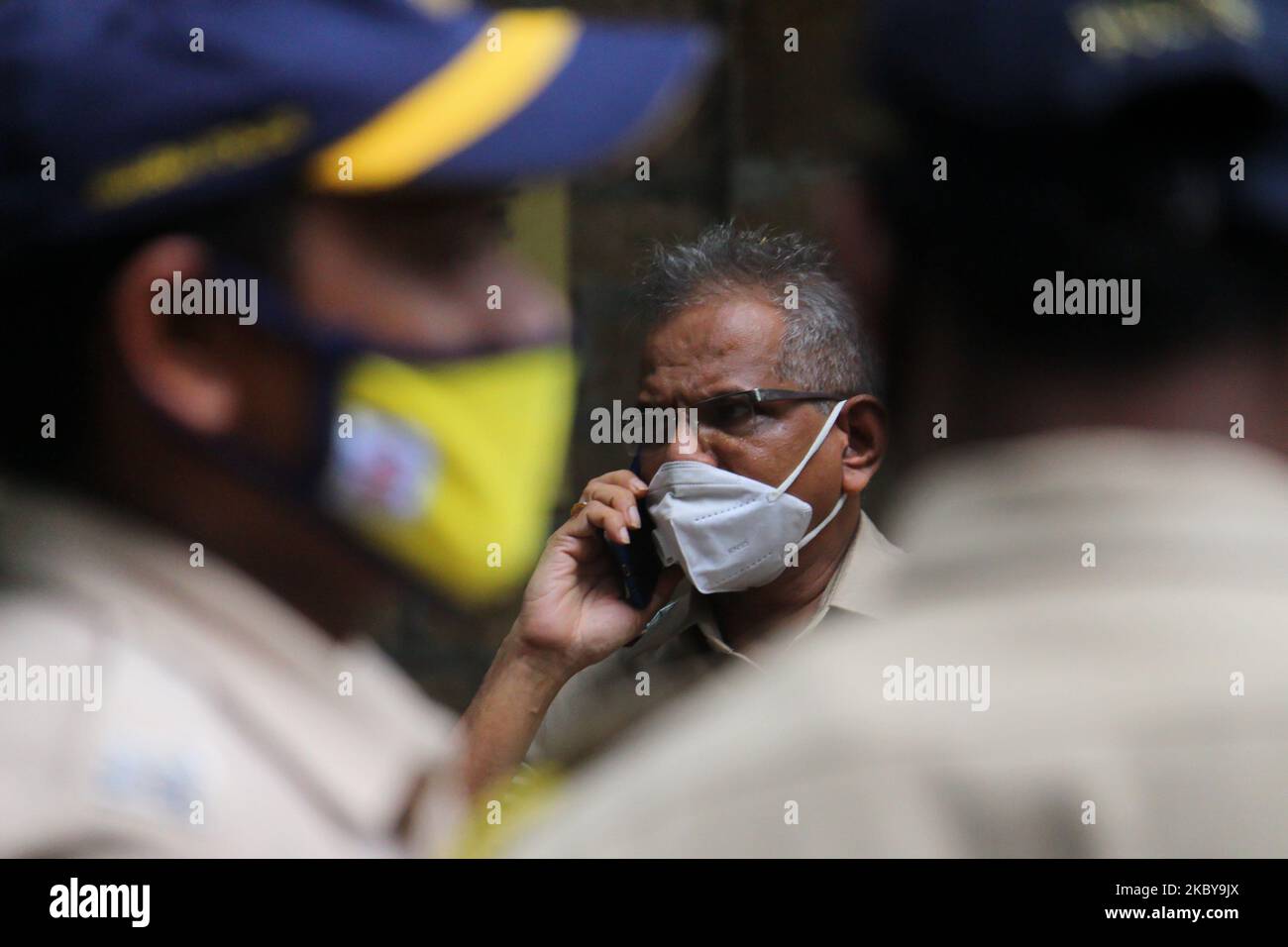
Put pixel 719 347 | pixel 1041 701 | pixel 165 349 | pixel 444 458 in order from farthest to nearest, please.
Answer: pixel 719 347 < pixel 444 458 < pixel 165 349 < pixel 1041 701

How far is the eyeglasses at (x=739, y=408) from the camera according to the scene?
115 inches

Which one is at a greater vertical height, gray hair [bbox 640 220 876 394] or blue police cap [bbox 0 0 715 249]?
gray hair [bbox 640 220 876 394]

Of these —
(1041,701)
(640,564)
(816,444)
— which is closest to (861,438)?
(816,444)

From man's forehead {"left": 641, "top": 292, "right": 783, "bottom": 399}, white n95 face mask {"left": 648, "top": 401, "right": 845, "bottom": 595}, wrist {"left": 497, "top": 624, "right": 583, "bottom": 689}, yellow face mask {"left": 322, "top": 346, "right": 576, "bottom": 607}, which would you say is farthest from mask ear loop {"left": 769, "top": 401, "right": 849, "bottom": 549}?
yellow face mask {"left": 322, "top": 346, "right": 576, "bottom": 607}

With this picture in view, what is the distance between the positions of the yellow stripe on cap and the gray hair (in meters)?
1.35

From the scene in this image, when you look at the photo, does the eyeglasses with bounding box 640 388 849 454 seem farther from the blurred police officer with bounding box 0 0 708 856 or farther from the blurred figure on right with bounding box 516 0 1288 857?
the blurred figure on right with bounding box 516 0 1288 857

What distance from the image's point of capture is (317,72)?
148cm

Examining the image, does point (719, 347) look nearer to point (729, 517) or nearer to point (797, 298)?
point (797, 298)

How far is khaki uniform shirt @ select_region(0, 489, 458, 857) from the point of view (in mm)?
1362

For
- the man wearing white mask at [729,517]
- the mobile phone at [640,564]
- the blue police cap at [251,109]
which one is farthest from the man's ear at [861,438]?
the blue police cap at [251,109]

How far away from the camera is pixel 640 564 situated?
2.98 meters

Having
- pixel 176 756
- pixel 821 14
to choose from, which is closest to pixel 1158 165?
pixel 176 756

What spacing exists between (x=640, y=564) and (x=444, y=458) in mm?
1347
